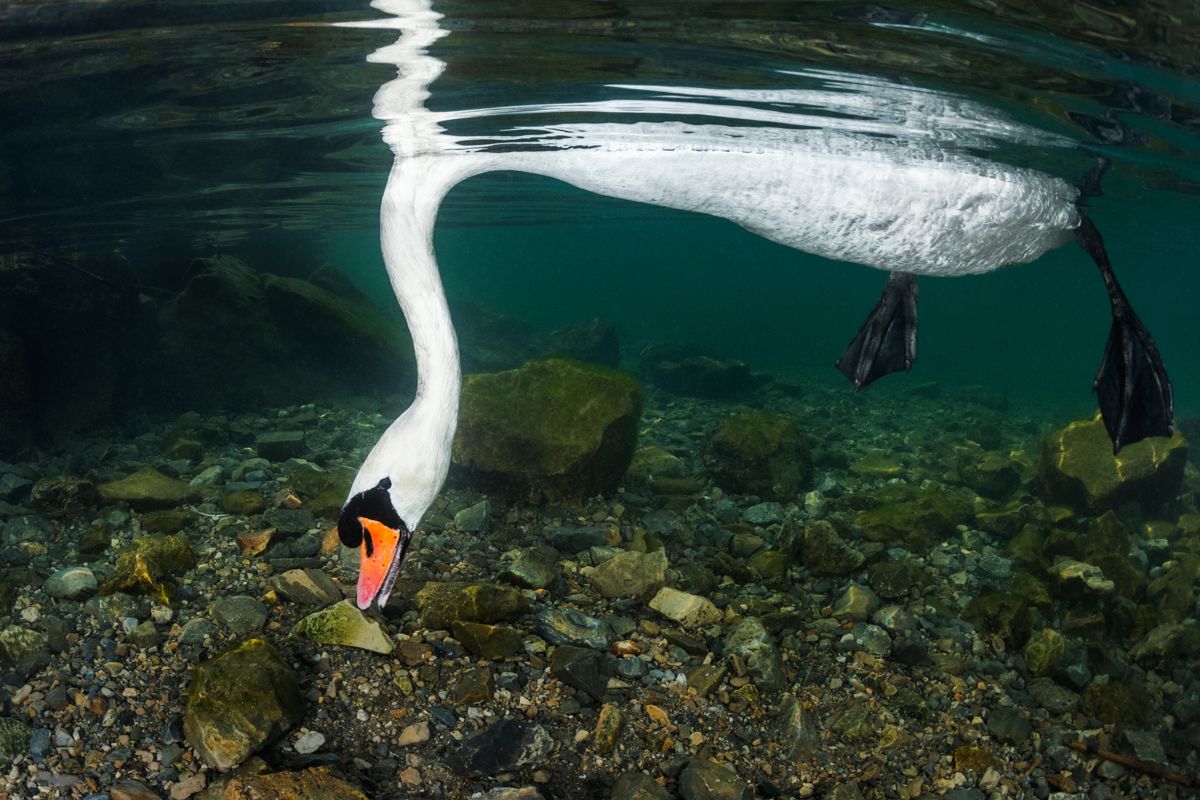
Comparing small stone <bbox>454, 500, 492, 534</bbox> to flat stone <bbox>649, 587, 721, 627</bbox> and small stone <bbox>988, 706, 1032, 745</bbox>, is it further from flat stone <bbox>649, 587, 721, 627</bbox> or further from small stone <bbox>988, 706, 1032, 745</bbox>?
small stone <bbox>988, 706, 1032, 745</bbox>

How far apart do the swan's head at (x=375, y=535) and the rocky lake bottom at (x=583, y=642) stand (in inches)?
21.5

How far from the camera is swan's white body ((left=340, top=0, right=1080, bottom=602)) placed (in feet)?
10.5

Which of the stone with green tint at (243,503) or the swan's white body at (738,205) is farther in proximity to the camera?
the stone with green tint at (243,503)

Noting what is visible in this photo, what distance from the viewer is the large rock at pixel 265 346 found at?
10.4 meters

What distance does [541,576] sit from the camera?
4332mm

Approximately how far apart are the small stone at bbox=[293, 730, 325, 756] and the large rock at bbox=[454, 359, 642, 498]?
2843 millimetres

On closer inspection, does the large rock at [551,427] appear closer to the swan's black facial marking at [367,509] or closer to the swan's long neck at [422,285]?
the swan's long neck at [422,285]

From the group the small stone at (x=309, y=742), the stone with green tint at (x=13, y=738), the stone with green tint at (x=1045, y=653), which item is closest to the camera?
the stone with green tint at (x=13, y=738)

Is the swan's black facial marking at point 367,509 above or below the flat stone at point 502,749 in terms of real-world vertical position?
above

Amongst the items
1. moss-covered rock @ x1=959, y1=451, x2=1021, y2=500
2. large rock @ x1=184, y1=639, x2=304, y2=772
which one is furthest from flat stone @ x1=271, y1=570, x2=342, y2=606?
moss-covered rock @ x1=959, y1=451, x2=1021, y2=500

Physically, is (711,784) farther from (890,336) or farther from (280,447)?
(280,447)

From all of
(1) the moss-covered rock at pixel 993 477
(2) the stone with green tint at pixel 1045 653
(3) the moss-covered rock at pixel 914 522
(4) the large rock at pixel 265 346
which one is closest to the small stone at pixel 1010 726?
(2) the stone with green tint at pixel 1045 653

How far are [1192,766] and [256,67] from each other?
7.23 meters

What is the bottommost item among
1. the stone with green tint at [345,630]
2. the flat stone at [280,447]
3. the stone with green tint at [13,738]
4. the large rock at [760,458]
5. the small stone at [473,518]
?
the flat stone at [280,447]
